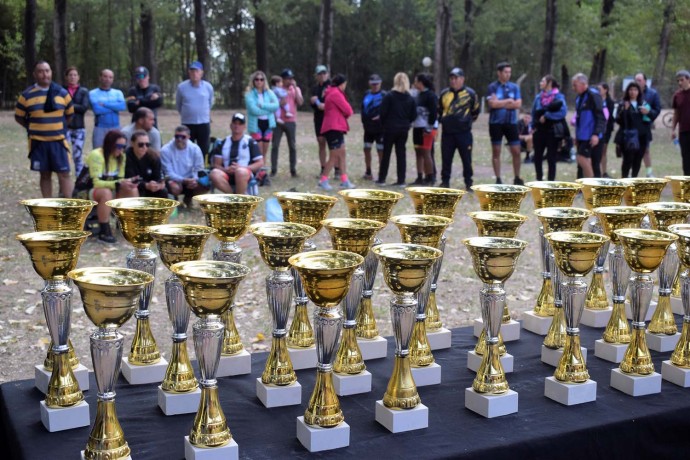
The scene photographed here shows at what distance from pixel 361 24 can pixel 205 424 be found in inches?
1413

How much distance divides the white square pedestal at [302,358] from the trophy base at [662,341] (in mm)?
1498

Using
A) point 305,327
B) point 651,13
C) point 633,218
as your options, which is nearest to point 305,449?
point 305,327

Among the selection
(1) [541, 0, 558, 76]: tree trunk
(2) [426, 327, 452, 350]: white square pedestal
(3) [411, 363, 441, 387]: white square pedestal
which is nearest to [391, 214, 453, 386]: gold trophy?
(3) [411, 363, 441, 387]: white square pedestal

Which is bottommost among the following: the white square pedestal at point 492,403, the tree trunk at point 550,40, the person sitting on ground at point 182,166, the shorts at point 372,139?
the white square pedestal at point 492,403

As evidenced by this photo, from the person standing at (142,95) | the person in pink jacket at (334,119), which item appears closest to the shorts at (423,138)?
the person in pink jacket at (334,119)

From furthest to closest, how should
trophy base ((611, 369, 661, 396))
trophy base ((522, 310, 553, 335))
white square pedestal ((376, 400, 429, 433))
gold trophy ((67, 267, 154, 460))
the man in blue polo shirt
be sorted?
the man in blue polo shirt → trophy base ((522, 310, 553, 335)) → trophy base ((611, 369, 661, 396)) → white square pedestal ((376, 400, 429, 433)) → gold trophy ((67, 267, 154, 460))

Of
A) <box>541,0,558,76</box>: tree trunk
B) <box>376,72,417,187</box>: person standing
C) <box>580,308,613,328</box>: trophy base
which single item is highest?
<box>541,0,558,76</box>: tree trunk

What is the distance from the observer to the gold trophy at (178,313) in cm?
255

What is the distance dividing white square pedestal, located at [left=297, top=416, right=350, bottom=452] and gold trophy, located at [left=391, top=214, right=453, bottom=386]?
23.3 inches

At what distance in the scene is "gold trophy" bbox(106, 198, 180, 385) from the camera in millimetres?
2787

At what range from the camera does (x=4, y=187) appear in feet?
36.8

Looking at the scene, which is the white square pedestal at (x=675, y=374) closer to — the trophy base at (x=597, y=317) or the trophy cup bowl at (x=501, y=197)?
the trophy base at (x=597, y=317)

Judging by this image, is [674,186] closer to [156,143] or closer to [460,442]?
[460,442]

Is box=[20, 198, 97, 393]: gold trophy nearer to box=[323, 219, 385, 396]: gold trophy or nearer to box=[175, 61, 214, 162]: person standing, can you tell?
box=[323, 219, 385, 396]: gold trophy
